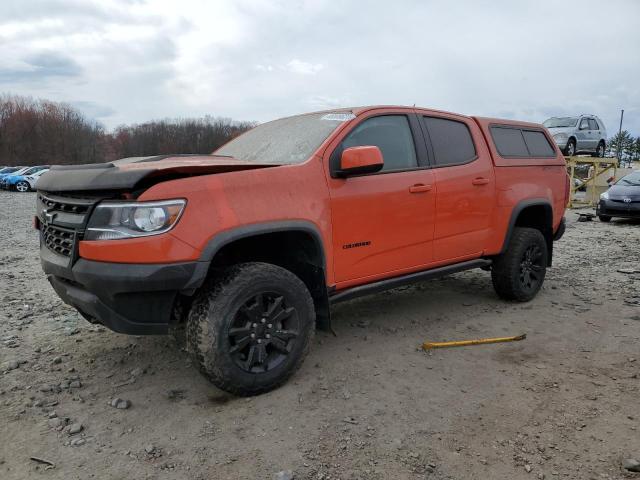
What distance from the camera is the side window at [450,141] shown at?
4.47 metres

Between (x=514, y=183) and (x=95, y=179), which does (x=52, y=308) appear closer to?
(x=95, y=179)

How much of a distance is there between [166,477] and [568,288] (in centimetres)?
516

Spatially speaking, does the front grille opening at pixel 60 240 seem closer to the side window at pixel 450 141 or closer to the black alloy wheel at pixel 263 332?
the black alloy wheel at pixel 263 332

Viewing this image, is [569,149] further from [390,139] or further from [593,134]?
[390,139]

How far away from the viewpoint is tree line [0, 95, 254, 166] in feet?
246

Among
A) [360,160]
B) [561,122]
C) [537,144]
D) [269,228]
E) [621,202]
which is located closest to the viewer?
[269,228]

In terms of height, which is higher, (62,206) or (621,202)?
(62,206)

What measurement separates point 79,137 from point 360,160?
88752 millimetres

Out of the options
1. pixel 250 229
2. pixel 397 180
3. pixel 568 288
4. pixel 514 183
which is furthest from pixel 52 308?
pixel 568 288

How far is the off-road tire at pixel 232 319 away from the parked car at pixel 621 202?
39.9ft

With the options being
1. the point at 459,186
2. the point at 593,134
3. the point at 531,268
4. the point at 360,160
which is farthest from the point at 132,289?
the point at 593,134

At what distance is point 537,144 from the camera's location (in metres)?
5.68

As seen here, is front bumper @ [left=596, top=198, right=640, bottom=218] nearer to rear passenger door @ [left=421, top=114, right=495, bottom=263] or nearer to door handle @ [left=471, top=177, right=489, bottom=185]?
rear passenger door @ [left=421, top=114, right=495, bottom=263]

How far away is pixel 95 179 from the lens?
118 inches
